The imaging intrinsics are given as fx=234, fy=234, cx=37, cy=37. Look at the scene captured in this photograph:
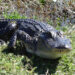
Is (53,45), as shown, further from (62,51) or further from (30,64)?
(30,64)

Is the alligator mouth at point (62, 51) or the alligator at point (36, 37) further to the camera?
the alligator at point (36, 37)

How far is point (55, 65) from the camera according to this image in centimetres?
392

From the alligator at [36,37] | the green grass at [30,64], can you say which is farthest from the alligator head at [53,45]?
the green grass at [30,64]

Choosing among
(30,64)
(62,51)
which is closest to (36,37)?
(30,64)

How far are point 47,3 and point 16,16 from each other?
2.11 meters

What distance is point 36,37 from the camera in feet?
14.3

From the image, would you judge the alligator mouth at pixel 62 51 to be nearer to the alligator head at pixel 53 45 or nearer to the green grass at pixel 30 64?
the alligator head at pixel 53 45

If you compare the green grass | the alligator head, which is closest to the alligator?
the alligator head

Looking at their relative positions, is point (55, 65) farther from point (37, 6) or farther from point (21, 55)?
point (37, 6)

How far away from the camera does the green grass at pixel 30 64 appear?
11.7 feet

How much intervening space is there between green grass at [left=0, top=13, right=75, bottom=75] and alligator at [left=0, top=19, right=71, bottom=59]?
4.8 inches

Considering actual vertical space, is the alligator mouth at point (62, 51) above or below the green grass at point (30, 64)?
above

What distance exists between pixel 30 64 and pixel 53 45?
0.53 metres

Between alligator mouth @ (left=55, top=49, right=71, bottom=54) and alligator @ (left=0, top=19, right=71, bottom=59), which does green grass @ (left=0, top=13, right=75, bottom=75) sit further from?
alligator mouth @ (left=55, top=49, right=71, bottom=54)
